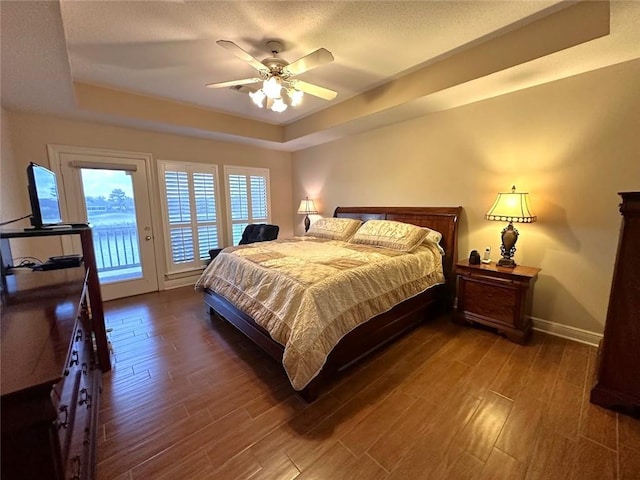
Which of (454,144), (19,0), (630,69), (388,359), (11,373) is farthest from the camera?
(454,144)

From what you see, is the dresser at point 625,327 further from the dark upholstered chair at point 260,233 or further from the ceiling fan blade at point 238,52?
the dark upholstered chair at point 260,233

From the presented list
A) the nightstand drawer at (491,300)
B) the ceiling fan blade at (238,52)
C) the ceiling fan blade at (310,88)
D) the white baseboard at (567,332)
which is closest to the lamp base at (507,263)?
the nightstand drawer at (491,300)

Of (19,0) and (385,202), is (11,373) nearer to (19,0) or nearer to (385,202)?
(19,0)

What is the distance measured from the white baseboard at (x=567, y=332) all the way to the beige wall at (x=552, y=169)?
0.15 ft

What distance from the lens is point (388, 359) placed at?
2.32m

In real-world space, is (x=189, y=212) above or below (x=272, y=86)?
below

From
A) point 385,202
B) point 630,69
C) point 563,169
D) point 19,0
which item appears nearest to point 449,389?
point 563,169

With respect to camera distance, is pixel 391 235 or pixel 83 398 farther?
pixel 391 235

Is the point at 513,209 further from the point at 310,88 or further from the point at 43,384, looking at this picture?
the point at 43,384

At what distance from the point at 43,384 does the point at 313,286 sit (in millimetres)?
1427

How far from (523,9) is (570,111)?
1049mm

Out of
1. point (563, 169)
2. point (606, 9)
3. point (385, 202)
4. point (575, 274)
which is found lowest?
point (575, 274)

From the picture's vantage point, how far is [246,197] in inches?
199

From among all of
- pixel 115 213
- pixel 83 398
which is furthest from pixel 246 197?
pixel 83 398
